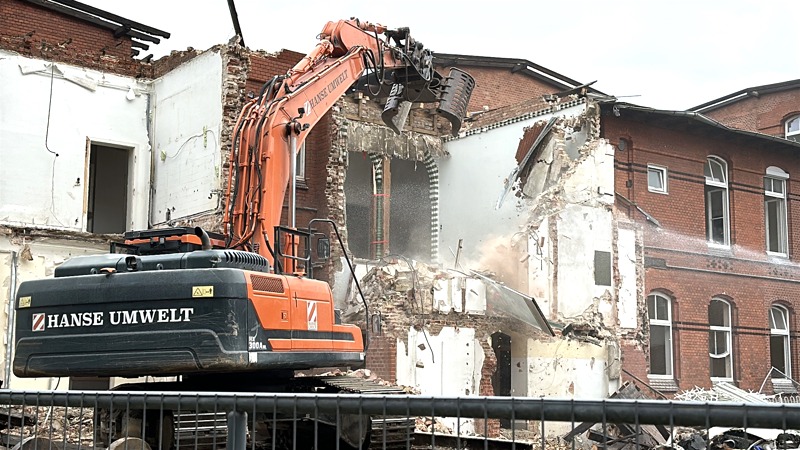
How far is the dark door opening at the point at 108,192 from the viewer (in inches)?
916

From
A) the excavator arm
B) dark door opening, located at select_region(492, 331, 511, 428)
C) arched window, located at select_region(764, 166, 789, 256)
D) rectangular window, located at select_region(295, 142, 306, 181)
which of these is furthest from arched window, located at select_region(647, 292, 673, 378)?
the excavator arm

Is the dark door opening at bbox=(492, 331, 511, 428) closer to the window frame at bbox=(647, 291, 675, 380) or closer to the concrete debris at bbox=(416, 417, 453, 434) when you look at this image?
the concrete debris at bbox=(416, 417, 453, 434)

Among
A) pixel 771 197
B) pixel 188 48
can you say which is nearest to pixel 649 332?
pixel 771 197

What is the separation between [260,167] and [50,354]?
10.0ft

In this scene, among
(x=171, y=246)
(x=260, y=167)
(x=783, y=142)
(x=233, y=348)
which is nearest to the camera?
(x=233, y=348)

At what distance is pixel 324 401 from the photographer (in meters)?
3.42

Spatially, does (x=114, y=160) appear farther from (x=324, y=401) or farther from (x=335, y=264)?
(x=324, y=401)

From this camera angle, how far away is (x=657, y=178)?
2444cm

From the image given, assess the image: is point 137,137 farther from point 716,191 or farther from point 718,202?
point 718,202

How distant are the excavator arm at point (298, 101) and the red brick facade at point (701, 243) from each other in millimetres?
9511

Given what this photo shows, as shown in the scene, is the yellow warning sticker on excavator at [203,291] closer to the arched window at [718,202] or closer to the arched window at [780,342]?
the arched window at [718,202]

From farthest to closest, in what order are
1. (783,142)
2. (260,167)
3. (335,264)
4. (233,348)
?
(783,142) < (335,264) < (260,167) < (233,348)

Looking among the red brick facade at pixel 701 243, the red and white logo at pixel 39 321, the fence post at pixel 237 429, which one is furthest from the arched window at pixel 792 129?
the fence post at pixel 237 429

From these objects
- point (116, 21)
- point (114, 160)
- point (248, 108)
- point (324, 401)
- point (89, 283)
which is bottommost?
point (324, 401)
